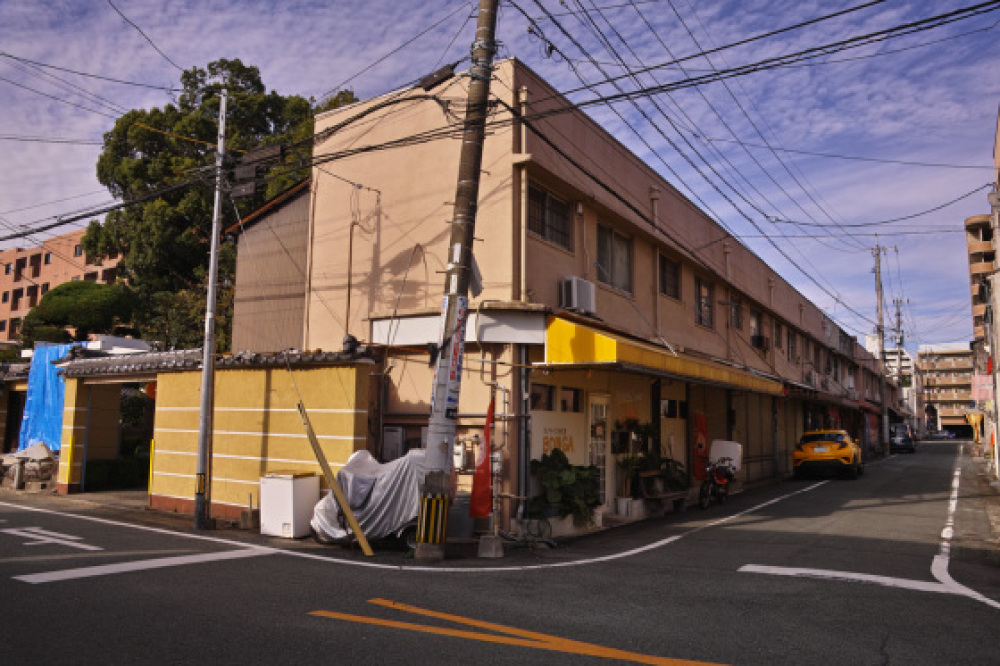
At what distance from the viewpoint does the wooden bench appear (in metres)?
15.9

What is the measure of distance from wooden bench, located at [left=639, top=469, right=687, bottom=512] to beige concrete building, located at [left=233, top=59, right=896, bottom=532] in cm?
30

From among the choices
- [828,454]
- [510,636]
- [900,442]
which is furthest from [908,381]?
[510,636]

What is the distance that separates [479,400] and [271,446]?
420cm

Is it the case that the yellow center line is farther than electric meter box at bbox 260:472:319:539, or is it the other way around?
electric meter box at bbox 260:472:319:539

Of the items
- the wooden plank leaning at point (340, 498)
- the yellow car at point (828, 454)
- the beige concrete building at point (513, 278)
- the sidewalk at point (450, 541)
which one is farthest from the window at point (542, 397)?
the yellow car at point (828, 454)

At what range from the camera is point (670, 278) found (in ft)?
66.5

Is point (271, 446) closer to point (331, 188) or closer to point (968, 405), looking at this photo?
point (331, 188)

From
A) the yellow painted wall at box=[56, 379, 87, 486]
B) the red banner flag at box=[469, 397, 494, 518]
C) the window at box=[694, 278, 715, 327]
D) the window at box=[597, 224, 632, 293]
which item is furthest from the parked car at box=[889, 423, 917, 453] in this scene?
the yellow painted wall at box=[56, 379, 87, 486]

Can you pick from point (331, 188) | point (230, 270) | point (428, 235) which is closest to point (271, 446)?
point (428, 235)

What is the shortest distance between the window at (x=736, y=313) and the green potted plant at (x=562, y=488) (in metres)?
13.6

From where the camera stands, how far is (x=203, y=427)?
1314cm

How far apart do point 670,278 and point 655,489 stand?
6.60 metres

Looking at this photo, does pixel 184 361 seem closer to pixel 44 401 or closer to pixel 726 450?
pixel 44 401

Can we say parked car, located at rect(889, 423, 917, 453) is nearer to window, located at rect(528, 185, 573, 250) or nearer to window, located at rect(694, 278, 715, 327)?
window, located at rect(694, 278, 715, 327)
